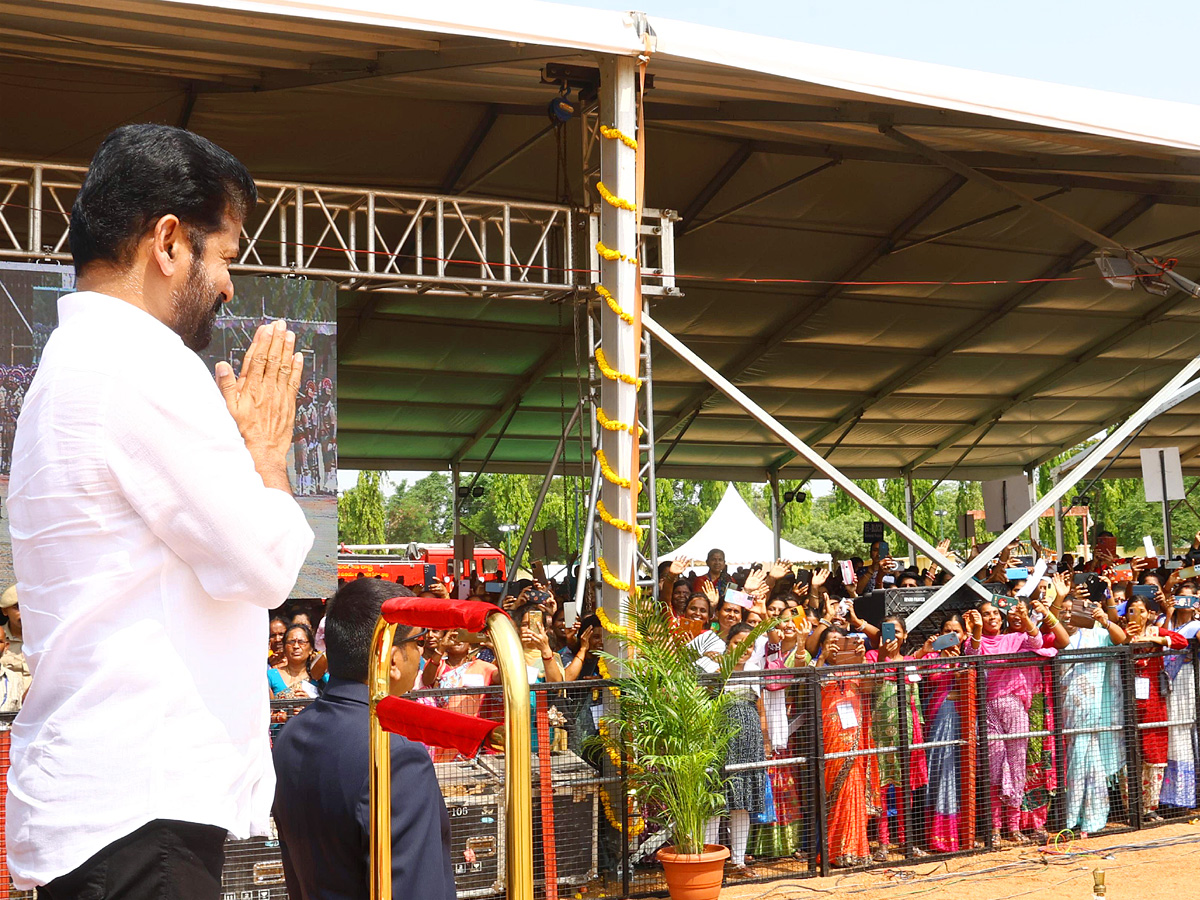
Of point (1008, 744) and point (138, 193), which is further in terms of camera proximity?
point (1008, 744)

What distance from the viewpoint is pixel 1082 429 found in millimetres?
24234

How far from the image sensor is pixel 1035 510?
934 centimetres

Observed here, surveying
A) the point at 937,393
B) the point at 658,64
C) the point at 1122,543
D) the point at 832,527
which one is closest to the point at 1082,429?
the point at 937,393

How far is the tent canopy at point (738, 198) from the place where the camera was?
818cm

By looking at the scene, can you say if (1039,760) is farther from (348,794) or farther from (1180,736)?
(348,794)

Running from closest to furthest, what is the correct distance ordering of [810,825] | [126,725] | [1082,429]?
[126,725]
[810,825]
[1082,429]

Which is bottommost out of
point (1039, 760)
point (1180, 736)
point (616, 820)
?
point (616, 820)

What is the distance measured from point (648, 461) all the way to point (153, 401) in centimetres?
737

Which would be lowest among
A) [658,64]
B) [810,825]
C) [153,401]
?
[810,825]

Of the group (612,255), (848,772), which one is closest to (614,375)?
(612,255)

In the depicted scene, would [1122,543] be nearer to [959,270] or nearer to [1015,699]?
[959,270]

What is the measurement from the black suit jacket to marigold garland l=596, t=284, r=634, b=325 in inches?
205

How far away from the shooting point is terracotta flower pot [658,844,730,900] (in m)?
6.68

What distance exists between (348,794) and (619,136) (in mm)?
5909
